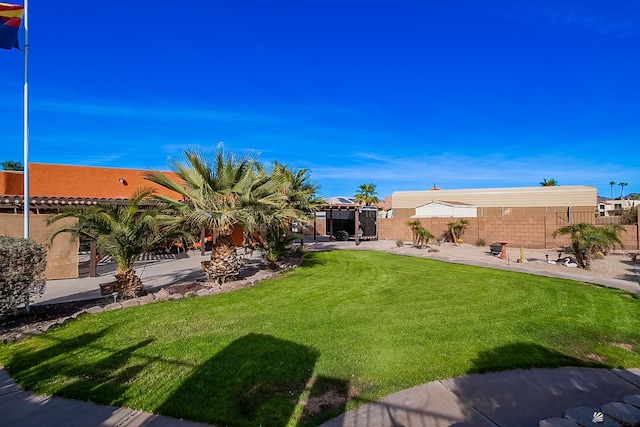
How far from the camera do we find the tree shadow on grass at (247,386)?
3125mm

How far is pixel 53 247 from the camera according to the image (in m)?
10.7

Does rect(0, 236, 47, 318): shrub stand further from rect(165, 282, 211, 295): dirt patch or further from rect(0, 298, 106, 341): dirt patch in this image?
rect(165, 282, 211, 295): dirt patch

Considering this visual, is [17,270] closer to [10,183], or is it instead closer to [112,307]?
[112,307]

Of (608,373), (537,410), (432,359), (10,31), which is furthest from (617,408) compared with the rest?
(10,31)

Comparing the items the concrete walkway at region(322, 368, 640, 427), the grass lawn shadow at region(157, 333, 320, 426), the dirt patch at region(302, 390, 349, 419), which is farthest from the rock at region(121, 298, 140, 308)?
the concrete walkway at region(322, 368, 640, 427)

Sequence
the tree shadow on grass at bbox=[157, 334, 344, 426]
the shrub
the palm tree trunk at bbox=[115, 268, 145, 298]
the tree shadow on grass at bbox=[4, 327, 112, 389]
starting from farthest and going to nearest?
the palm tree trunk at bbox=[115, 268, 145, 298], the shrub, the tree shadow on grass at bbox=[4, 327, 112, 389], the tree shadow on grass at bbox=[157, 334, 344, 426]

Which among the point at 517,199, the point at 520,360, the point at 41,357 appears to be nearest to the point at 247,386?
the point at 41,357

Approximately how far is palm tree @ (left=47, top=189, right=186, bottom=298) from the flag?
3.38 metres

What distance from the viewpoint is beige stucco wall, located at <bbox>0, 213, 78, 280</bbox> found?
34.3ft

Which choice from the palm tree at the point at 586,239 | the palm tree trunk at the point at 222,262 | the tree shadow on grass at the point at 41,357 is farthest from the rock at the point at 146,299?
the palm tree at the point at 586,239

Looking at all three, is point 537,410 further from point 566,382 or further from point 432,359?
point 432,359

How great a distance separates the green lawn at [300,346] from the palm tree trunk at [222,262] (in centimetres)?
102

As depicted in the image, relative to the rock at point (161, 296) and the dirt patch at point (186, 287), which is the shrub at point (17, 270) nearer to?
the rock at point (161, 296)

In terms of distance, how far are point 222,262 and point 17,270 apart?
430cm
